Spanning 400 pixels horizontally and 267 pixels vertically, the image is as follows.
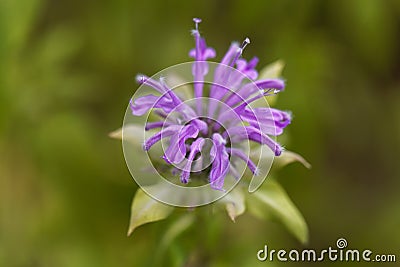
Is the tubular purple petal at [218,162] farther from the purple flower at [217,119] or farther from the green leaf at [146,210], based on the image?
Answer: the green leaf at [146,210]

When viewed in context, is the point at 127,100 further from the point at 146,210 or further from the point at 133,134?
the point at 146,210

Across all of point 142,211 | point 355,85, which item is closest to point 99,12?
point 355,85

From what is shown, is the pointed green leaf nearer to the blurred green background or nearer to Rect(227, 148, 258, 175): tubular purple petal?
Rect(227, 148, 258, 175): tubular purple petal

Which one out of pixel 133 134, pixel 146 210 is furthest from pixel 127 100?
pixel 146 210

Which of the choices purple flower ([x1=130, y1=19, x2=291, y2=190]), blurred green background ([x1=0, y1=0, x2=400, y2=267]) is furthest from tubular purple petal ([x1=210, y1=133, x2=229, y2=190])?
blurred green background ([x1=0, y1=0, x2=400, y2=267])

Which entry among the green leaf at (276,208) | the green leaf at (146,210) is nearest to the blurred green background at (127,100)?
the green leaf at (276,208)

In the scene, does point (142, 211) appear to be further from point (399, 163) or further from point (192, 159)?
point (399, 163)
